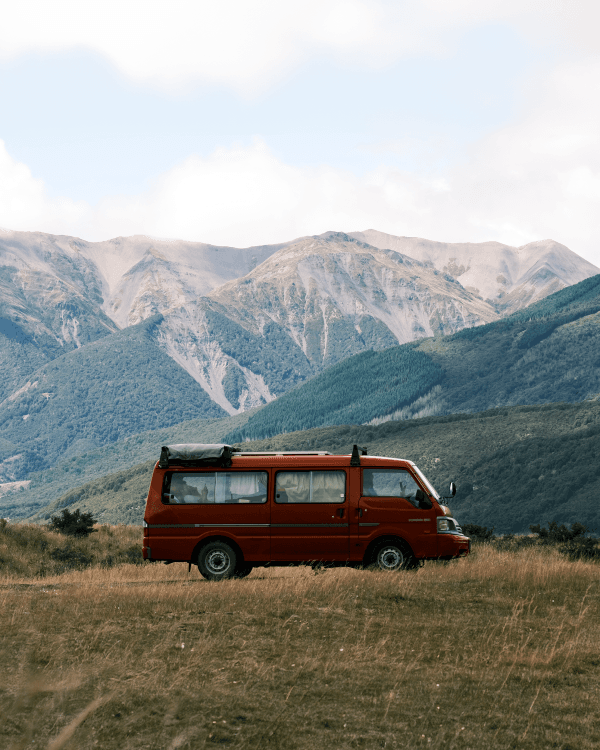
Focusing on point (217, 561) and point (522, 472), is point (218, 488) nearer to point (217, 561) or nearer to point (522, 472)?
point (217, 561)

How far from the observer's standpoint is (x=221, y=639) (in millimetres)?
11273

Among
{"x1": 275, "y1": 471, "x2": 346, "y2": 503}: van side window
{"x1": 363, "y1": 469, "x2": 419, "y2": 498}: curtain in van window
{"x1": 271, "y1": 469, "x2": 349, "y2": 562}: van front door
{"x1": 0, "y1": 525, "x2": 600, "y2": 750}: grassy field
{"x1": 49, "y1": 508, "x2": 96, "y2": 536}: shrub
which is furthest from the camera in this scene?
{"x1": 49, "y1": 508, "x2": 96, "y2": 536}: shrub

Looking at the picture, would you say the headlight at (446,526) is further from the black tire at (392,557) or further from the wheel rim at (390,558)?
the wheel rim at (390,558)

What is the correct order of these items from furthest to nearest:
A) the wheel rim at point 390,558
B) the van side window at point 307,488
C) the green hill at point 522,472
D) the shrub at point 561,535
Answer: the green hill at point 522,472 → the shrub at point 561,535 → the wheel rim at point 390,558 → the van side window at point 307,488

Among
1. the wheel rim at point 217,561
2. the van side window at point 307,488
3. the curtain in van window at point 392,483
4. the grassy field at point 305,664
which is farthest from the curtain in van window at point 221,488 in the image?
the curtain in van window at point 392,483

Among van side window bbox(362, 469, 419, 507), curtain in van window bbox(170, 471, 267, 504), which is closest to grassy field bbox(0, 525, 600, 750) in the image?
van side window bbox(362, 469, 419, 507)

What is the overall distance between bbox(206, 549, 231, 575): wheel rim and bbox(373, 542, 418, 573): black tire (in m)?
3.14

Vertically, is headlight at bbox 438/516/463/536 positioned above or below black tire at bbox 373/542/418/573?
above

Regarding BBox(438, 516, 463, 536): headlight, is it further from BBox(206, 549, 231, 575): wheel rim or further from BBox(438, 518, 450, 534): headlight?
BBox(206, 549, 231, 575): wheel rim

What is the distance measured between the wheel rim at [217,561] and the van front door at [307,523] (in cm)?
100

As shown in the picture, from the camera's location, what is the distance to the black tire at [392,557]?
1709cm

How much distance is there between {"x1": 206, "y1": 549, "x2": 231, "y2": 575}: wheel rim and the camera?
17.0 m

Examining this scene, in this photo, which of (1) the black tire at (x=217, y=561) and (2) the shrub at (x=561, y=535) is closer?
(1) the black tire at (x=217, y=561)

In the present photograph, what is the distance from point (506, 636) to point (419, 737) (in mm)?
4115
